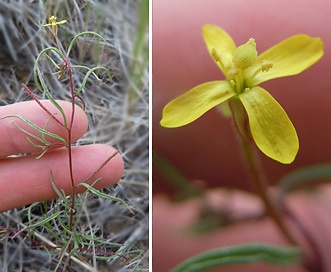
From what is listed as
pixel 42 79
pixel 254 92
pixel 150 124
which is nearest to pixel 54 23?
pixel 42 79

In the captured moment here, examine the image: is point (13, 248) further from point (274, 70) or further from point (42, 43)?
point (274, 70)

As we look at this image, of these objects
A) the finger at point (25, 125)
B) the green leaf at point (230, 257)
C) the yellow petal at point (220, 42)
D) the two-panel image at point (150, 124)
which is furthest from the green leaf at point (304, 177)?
the finger at point (25, 125)

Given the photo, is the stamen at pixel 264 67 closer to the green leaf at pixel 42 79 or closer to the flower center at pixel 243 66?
the flower center at pixel 243 66

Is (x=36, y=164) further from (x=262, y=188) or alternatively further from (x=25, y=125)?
(x=262, y=188)

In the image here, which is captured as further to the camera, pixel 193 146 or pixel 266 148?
pixel 193 146

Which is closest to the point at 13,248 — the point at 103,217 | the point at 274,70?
the point at 103,217
